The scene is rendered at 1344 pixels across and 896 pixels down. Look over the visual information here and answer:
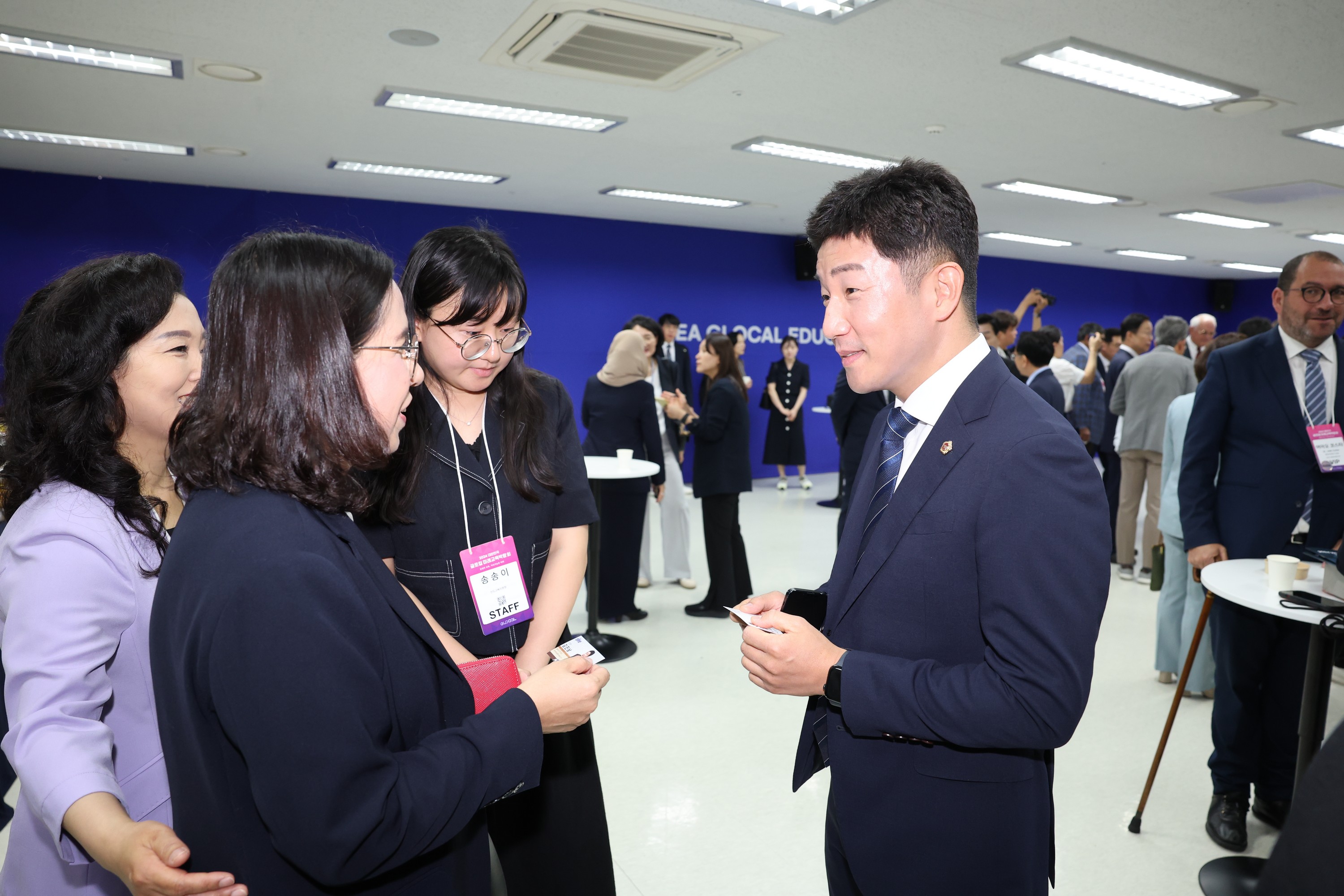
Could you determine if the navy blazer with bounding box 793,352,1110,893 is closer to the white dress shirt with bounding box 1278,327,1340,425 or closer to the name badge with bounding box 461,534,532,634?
the name badge with bounding box 461,534,532,634

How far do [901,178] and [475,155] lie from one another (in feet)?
18.8

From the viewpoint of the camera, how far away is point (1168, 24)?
3.55m

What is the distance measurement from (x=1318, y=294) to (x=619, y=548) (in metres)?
3.33

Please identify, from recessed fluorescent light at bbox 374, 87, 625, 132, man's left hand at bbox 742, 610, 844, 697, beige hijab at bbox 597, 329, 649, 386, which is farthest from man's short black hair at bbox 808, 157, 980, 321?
recessed fluorescent light at bbox 374, 87, 625, 132

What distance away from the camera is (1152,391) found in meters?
5.51

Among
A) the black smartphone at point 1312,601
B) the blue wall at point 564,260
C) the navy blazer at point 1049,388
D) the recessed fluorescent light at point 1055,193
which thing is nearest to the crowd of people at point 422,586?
the black smartphone at point 1312,601

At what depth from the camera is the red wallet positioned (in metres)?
1.31

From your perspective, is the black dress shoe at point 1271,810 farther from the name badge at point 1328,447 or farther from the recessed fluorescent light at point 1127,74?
the recessed fluorescent light at point 1127,74

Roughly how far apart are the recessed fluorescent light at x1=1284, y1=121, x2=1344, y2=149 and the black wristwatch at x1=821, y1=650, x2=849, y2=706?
18.9 feet

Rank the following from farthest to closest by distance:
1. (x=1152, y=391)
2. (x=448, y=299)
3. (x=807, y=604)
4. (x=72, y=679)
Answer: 1. (x=1152, y=391)
2. (x=448, y=299)
3. (x=807, y=604)
4. (x=72, y=679)

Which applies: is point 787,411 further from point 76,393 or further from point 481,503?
point 76,393

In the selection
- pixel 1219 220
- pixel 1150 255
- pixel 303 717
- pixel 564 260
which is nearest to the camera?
pixel 303 717

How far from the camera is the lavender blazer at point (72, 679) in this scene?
42.9 inches

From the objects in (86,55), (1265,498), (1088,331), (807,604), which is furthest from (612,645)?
(1088,331)
